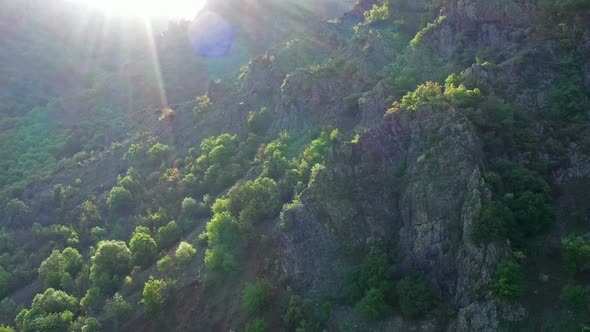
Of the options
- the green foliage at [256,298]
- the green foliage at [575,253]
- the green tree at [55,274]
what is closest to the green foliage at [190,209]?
the green tree at [55,274]

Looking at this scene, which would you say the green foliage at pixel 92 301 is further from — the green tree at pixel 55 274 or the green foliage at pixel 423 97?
the green foliage at pixel 423 97

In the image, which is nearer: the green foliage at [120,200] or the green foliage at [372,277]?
the green foliage at [372,277]

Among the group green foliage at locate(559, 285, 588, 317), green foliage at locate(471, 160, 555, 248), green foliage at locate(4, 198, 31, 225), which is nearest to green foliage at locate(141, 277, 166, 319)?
green foliage at locate(471, 160, 555, 248)

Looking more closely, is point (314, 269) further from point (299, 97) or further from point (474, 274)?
point (299, 97)

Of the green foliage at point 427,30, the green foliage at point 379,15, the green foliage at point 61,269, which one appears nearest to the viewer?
the green foliage at point 61,269

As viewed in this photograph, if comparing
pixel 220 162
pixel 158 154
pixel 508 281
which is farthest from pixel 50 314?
pixel 508 281

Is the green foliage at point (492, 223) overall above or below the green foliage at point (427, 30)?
below

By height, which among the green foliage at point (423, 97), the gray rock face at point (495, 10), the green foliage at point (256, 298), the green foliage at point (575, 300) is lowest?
Result: the green foliage at point (256, 298)
